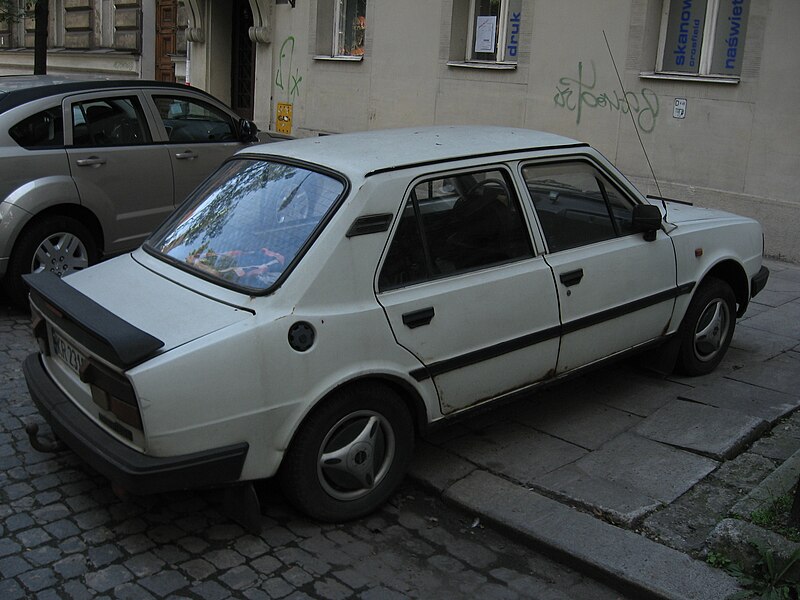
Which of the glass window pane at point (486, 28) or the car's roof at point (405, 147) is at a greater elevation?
the glass window pane at point (486, 28)

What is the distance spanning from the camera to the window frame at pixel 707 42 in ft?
32.1

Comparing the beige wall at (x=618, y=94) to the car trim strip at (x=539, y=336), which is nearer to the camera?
the car trim strip at (x=539, y=336)

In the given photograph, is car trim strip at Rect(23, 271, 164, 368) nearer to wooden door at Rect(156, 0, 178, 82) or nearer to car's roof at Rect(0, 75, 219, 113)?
car's roof at Rect(0, 75, 219, 113)

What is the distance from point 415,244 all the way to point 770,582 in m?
2.10

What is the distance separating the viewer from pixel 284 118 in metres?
15.9

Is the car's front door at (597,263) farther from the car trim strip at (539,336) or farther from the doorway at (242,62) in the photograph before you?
the doorway at (242,62)

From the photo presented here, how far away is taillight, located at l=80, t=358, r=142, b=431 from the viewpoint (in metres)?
3.55

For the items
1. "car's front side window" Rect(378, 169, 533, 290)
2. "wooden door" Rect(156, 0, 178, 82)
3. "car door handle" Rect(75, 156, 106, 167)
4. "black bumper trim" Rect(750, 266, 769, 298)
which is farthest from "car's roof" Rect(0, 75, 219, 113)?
"wooden door" Rect(156, 0, 178, 82)

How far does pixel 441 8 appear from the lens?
12.8 m

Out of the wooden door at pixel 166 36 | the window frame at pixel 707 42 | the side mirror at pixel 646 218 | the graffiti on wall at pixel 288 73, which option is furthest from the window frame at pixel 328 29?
the side mirror at pixel 646 218

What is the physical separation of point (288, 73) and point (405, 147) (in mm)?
11742

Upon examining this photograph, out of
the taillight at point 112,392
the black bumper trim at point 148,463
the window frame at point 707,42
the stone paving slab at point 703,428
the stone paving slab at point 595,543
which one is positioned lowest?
the stone paving slab at point 595,543

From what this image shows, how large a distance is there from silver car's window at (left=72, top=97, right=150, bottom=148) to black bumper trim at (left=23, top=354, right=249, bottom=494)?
4214 mm

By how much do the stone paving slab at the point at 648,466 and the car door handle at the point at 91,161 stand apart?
4840 millimetres
